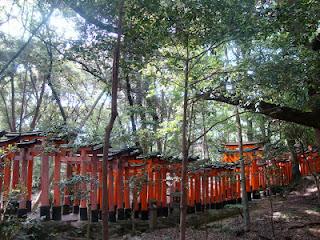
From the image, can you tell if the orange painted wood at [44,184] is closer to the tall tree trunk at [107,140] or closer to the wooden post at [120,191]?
the wooden post at [120,191]

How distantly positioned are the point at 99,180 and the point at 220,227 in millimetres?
3786

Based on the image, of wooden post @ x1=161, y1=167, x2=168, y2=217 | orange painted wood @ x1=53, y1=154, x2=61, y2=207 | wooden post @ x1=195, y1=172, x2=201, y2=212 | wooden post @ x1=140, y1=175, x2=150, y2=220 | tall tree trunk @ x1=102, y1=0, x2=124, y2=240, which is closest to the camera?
tall tree trunk @ x1=102, y1=0, x2=124, y2=240

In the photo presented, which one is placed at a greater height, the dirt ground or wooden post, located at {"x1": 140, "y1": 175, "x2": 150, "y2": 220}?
wooden post, located at {"x1": 140, "y1": 175, "x2": 150, "y2": 220}

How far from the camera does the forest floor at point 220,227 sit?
310 inches

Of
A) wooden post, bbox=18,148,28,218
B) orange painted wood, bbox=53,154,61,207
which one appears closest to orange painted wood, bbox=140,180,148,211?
orange painted wood, bbox=53,154,61,207

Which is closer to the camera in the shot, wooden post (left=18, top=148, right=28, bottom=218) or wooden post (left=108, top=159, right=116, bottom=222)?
wooden post (left=18, top=148, right=28, bottom=218)

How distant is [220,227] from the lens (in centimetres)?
1027

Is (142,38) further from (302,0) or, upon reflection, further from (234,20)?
(302,0)

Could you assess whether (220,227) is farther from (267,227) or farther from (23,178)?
(23,178)

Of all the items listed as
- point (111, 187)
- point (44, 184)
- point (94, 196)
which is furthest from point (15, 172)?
point (111, 187)

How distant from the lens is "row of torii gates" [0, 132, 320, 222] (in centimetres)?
800

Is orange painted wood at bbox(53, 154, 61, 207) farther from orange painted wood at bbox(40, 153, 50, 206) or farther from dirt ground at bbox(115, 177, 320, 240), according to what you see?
dirt ground at bbox(115, 177, 320, 240)

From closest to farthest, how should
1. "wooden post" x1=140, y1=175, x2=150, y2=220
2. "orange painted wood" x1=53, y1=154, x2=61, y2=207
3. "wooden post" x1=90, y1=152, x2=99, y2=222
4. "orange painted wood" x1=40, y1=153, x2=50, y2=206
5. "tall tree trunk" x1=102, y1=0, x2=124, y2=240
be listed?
"tall tree trunk" x1=102, y1=0, x2=124, y2=240, "orange painted wood" x1=40, y1=153, x2=50, y2=206, "orange painted wood" x1=53, y1=154, x2=61, y2=207, "wooden post" x1=90, y1=152, x2=99, y2=222, "wooden post" x1=140, y1=175, x2=150, y2=220

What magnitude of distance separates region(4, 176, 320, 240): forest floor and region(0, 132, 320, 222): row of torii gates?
18.7 inches
